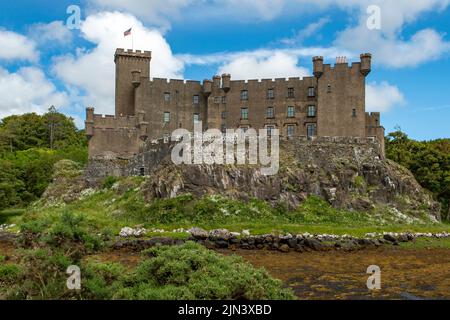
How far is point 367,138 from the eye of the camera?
49.6m

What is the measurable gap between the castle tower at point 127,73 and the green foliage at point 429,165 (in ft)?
108

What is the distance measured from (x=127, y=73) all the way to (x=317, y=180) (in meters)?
28.1

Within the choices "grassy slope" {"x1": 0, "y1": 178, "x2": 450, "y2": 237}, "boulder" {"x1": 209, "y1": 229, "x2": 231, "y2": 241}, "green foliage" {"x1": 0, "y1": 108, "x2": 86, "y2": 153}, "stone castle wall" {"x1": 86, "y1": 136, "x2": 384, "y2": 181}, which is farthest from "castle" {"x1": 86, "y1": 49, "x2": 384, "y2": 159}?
"green foliage" {"x1": 0, "y1": 108, "x2": 86, "y2": 153}

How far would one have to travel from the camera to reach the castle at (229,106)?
5306 cm

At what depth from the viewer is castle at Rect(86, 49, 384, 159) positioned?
53.1m

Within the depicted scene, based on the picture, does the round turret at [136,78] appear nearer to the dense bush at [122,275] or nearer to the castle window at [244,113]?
the castle window at [244,113]

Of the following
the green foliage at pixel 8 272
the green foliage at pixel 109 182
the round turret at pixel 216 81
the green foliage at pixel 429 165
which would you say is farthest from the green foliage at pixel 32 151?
the green foliage at pixel 429 165

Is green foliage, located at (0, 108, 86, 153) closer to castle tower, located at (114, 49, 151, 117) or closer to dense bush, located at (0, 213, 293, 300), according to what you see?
castle tower, located at (114, 49, 151, 117)

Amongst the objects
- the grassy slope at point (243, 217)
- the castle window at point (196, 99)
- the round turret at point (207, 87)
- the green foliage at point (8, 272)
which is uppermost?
the round turret at point (207, 87)

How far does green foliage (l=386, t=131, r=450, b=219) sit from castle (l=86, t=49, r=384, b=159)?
1211 cm
